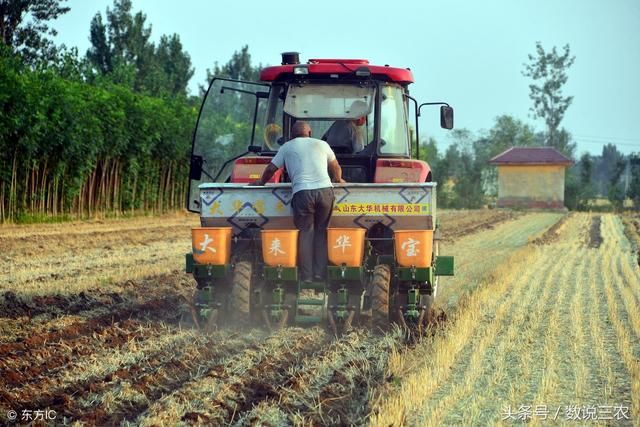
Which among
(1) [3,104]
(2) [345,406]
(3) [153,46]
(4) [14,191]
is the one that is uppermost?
(3) [153,46]

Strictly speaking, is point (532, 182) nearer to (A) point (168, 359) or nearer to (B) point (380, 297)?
(B) point (380, 297)

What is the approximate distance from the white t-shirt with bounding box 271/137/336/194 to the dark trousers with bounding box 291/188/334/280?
0.08m

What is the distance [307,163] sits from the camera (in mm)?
8891

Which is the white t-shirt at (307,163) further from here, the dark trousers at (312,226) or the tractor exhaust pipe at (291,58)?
the tractor exhaust pipe at (291,58)

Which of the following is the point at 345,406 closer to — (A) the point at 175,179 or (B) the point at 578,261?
(B) the point at 578,261

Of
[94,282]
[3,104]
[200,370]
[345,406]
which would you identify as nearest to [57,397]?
[200,370]

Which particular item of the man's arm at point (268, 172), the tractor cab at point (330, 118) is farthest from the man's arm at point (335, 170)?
the tractor cab at point (330, 118)

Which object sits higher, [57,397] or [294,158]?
[294,158]

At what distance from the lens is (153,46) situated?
57062 millimetres

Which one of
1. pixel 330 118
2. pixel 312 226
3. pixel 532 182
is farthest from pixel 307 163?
pixel 532 182

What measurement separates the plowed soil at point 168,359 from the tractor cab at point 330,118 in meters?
1.67

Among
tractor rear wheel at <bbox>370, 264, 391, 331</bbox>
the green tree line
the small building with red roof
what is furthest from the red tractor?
the small building with red roof

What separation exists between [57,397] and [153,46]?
173 feet

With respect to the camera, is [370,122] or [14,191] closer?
[370,122]
